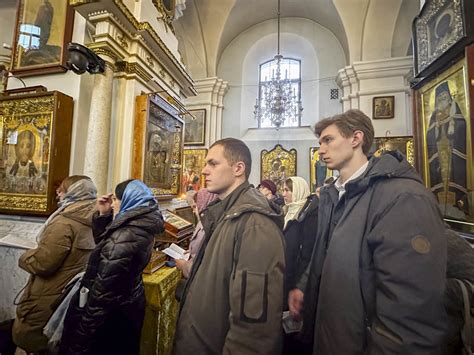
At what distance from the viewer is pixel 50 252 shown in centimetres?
179

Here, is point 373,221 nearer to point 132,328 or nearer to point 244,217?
point 244,217

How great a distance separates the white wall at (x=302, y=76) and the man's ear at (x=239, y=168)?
6.68 metres

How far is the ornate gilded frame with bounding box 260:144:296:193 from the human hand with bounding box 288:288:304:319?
6.19 meters

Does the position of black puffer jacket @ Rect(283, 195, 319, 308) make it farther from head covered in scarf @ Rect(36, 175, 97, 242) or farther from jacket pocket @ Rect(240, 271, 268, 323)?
head covered in scarf @ Rect(36, 175, 97, 242)

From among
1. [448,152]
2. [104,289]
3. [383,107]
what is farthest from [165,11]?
[383,107]

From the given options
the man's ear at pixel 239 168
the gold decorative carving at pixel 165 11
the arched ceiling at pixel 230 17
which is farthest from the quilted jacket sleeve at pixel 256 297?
the arched ceiling at pixel 230 17

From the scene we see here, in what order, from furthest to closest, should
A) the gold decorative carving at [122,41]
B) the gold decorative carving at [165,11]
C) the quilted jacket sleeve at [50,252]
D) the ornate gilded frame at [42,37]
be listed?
the gold decorative carving at [165,11] → the ornate gilded frame at [42,37] → the gold decorative carving at [122,41] → the quilted jacket sleeve at [50,252]

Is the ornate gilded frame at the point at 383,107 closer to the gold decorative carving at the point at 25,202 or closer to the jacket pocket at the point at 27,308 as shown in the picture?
the gold decorative carving at the point at 25,202

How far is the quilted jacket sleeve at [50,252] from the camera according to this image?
1.79 metres

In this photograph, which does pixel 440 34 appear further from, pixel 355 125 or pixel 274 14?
pixel 274 14

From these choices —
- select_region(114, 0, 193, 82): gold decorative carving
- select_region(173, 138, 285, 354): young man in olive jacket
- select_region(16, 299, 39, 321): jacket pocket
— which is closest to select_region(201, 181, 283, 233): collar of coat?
select_region(173, 138, 285, 354): young man in olive jacket

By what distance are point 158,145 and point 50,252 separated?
1905mm

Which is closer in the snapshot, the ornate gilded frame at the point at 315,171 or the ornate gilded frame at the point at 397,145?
the ornate gilded frame at the point at 397,145

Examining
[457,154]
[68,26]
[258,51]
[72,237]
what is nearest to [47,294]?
[72,237]
